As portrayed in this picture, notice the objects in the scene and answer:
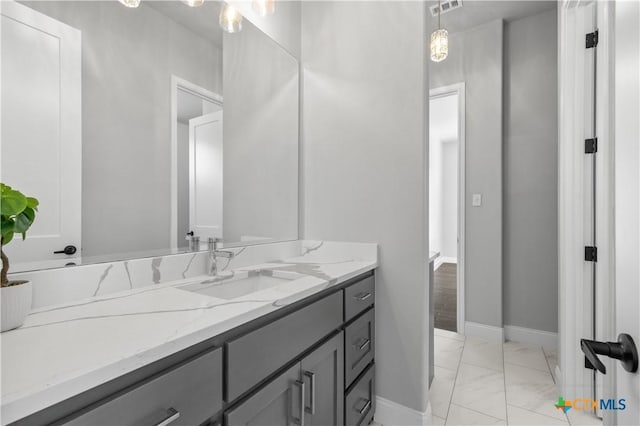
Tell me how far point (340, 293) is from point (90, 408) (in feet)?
3.02

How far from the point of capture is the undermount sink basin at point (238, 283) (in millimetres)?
1230

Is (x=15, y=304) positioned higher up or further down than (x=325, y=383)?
higher up

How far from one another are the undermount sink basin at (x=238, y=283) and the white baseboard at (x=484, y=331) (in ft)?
7.15

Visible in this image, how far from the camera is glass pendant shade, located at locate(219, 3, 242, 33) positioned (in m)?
1.50

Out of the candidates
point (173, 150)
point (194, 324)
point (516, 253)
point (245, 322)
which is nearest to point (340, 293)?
point (245, 322)

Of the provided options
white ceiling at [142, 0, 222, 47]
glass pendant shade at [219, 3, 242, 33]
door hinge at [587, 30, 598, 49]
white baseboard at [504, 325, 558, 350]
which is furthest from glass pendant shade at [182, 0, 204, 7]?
white baseboard at [504, 325, 558, 350]

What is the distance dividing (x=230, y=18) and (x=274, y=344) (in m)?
1.50

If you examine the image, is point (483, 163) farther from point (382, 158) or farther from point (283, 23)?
point (283, 23)

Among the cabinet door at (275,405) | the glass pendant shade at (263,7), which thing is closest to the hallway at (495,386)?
the cabinet door at (275,405)

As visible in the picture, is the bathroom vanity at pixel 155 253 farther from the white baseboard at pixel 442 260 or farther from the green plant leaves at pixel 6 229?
the white baseboard at pixel 442 260

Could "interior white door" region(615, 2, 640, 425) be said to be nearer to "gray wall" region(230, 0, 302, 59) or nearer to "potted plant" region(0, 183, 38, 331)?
"potted plant" region(0, 183, 38, 331)

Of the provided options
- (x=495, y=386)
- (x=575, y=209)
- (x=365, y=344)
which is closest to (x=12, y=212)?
(x=365, y=344)

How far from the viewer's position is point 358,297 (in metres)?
1.49

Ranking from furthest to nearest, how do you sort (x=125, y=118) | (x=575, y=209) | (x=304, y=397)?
(x=575, y=209)
(x=125, y=118)
(x=304, y=397)
